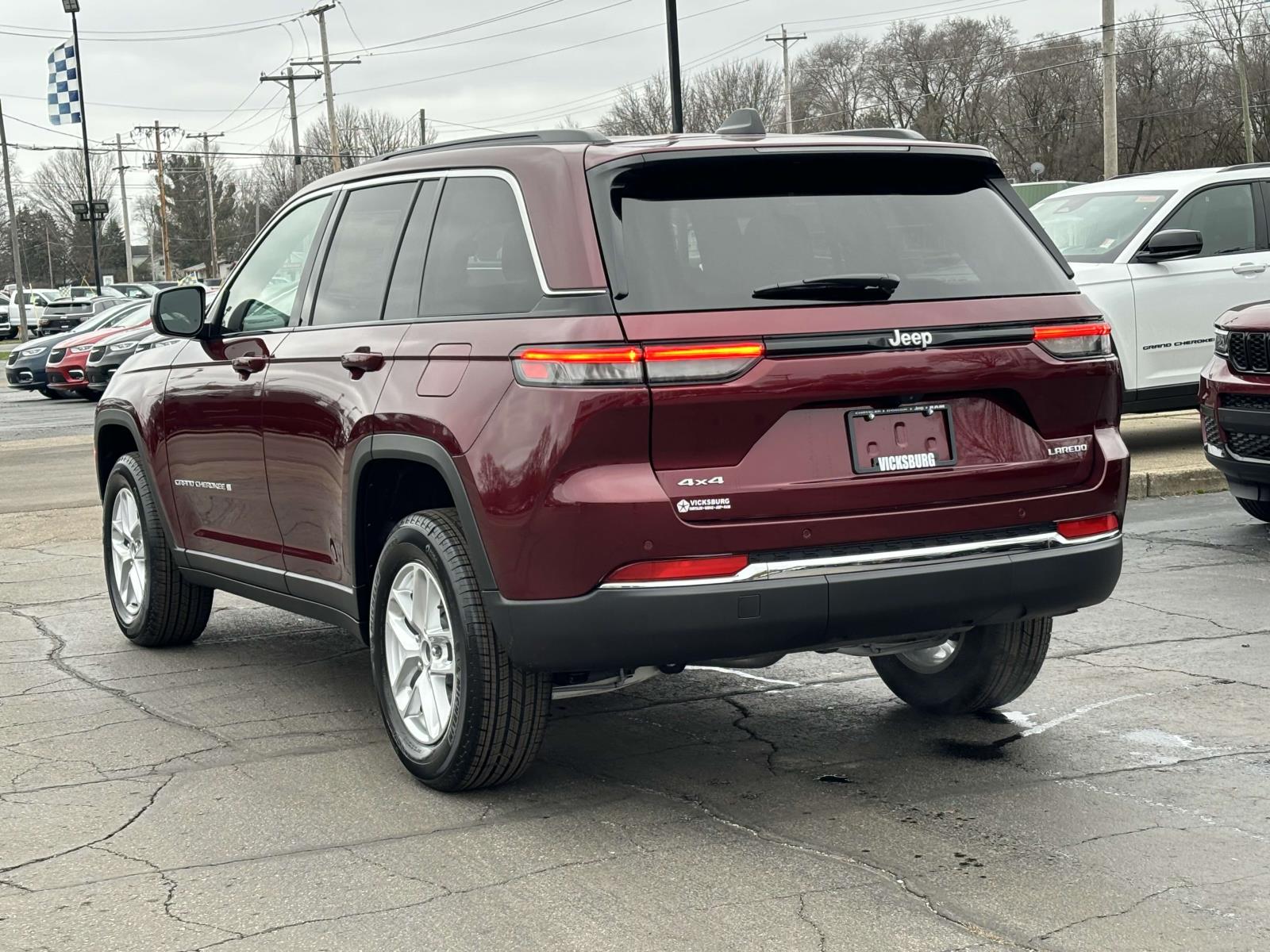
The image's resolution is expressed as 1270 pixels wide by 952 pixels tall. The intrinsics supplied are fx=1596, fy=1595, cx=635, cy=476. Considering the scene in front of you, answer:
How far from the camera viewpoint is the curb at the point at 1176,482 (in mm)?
10750

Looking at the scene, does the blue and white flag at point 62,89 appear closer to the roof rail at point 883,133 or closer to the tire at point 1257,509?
the tire at point 1257,509

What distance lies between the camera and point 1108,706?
5.56 metres

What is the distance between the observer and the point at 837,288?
431 cm

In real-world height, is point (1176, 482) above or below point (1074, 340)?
below

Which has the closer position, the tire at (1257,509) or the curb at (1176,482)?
the tire at (1257,509)

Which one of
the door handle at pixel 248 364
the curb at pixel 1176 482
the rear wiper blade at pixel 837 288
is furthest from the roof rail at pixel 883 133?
the curb at pixel 1176 482

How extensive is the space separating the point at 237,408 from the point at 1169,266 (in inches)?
323

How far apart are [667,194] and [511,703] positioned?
1480 millimetres

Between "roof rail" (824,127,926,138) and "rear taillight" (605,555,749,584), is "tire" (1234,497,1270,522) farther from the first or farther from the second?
"rear taillight" (605,555,749,584)

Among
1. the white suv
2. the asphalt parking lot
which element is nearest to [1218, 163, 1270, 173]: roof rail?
the white suv

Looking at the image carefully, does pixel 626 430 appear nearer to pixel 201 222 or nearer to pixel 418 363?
pixel 418 363

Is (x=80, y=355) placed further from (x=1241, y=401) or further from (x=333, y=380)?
Answer: (x=333, y=380)

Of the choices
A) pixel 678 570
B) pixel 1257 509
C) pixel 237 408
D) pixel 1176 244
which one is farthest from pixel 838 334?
pixel 1176 244

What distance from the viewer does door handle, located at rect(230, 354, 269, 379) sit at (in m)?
5.70
